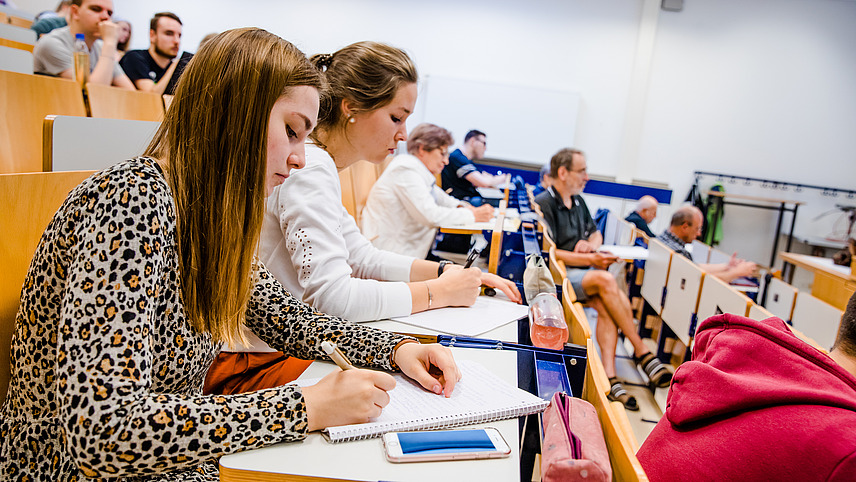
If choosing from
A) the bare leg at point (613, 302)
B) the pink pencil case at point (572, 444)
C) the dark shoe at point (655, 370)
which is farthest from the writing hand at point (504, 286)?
the dark shoe at point (655, 370)

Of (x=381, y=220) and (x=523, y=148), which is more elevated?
(x=523, y=148)

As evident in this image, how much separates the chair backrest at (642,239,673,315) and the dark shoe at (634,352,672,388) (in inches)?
11.5

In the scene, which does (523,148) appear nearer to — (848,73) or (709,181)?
(709,181)

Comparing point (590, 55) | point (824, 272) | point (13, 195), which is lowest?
point (824, 272)

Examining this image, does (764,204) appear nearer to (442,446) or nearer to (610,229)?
(610,229)

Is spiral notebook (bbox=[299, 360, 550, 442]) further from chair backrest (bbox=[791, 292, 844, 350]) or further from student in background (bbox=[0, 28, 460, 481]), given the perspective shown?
chair backrest (bbox=[791, 292, 844, 350])

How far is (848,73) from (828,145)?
0.85 meters

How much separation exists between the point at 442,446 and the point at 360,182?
8.02ft

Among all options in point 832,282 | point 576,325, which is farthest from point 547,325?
point 832,282

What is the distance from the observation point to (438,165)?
3578mm

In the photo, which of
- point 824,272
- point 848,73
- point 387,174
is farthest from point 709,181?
point 387,174

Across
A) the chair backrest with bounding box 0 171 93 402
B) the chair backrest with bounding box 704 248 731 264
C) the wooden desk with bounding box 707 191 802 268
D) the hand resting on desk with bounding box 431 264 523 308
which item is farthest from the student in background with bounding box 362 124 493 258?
the wooden desk with bounding box 707 191 802 268

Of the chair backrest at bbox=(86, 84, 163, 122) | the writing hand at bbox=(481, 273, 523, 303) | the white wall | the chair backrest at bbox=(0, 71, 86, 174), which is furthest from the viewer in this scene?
the white wall

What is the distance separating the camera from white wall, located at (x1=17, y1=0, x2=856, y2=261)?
269 inches
